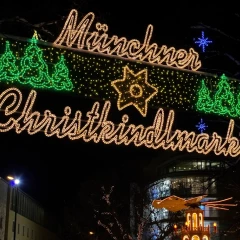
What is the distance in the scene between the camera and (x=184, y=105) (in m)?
15.9

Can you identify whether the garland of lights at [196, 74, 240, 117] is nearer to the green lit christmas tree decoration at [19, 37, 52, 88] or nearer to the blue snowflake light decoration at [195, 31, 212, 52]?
the blue snowflake light decoration at [195, 31, 212, 52]

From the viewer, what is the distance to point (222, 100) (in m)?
16.4

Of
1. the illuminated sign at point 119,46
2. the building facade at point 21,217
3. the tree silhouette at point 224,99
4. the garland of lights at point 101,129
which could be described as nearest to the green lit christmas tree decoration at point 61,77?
the illuminated sign at point 119,46

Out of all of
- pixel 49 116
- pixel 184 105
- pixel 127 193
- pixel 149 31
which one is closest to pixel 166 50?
pixel 149 31

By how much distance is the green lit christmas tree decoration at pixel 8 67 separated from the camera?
45.9 feet

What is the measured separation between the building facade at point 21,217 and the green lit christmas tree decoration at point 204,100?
21.0 metres

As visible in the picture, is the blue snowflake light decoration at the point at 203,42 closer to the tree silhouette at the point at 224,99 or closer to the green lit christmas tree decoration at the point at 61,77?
the tree silhouette at the point at 224,99

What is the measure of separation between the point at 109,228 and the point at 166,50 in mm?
39055

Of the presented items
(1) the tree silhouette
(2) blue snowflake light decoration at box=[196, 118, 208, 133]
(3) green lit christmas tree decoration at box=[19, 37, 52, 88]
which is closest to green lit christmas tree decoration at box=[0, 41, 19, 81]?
(3) green lit christmas tree decoration at box=[19, 37, 52, 88]

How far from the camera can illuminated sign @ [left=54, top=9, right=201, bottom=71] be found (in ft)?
44.9

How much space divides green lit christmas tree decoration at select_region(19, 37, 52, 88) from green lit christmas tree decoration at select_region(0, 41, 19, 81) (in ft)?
0.65

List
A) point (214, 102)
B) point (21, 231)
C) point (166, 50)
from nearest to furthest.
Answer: point (166, 50), point (214, 102), point (21, 231)

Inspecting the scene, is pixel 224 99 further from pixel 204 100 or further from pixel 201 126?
pixel 201 126

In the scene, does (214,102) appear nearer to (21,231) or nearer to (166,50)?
(166,50)
